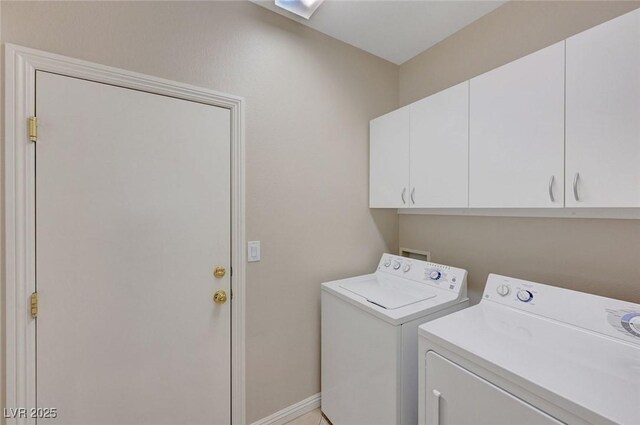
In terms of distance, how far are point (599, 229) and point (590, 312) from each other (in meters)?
0.43

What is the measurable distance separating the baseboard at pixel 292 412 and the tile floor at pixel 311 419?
19 millimetres

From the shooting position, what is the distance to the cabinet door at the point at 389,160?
180cm

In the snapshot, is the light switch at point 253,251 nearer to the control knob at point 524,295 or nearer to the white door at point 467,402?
the white door at point 467,402

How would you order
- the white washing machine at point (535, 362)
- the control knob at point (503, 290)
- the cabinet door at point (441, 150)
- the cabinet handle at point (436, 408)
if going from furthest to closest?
1. the cabinet door at point (441, 150)
2. the control knob at point (503, 290)
3. the cabinet handle at point (436, 408)
4. the white washing machine at point (535, 362)

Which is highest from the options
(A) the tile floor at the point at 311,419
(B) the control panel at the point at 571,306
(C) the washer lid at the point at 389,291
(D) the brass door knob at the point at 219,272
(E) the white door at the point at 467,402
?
(D) the brass door knob at the point at 219,272

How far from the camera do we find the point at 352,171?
2.03m

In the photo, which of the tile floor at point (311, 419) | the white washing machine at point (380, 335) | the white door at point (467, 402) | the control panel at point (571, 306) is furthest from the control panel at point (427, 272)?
the tile floor at point (311, 419)

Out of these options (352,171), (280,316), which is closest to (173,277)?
(280,316)

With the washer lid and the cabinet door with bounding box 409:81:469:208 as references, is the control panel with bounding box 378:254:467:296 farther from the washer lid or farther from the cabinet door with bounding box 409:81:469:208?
the cabinet door with bounding box 409:81:469:208

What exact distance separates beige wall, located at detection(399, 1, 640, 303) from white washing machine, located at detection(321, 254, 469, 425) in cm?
32

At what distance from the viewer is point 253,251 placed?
5.31 feet

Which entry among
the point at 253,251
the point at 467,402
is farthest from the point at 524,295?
the point at 253,251

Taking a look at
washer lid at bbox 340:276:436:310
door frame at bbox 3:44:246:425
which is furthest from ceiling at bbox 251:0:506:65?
washer lid at bbox 340:276:436:310

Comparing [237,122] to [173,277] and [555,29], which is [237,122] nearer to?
[173,277]
